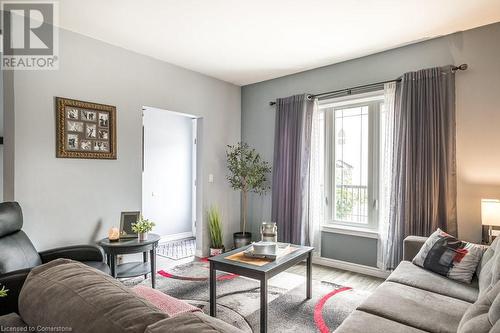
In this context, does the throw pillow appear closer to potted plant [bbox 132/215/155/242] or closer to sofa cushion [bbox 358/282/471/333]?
sofa cushion [bbox 358/282/471/333]

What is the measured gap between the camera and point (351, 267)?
3775 millimetres

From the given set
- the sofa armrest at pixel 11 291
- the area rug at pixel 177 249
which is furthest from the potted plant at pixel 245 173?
the sofa armrest at pixel 11 291

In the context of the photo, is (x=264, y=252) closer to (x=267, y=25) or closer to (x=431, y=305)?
(x=431, y=305)

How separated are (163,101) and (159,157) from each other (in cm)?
162

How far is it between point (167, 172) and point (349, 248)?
11.0ft

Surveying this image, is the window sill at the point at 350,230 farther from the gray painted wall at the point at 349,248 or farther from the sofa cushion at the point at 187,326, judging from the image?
the sofa cushion at the point at 187,326

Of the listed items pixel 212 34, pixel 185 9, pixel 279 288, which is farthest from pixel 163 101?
pixel 279 288

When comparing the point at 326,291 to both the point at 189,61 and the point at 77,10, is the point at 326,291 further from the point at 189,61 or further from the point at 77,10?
the point at 77,10

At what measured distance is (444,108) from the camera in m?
3.07

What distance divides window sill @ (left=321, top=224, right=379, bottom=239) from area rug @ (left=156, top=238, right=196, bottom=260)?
2.12 meters

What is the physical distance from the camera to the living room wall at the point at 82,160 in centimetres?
272

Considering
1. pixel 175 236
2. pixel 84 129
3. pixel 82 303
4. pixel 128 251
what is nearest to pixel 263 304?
pixel 128 251

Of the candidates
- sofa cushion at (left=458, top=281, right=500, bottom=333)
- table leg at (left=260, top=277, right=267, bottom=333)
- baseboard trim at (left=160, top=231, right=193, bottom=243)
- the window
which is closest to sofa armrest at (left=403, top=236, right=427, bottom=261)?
the window

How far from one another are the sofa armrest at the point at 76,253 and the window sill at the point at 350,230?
2.76m
